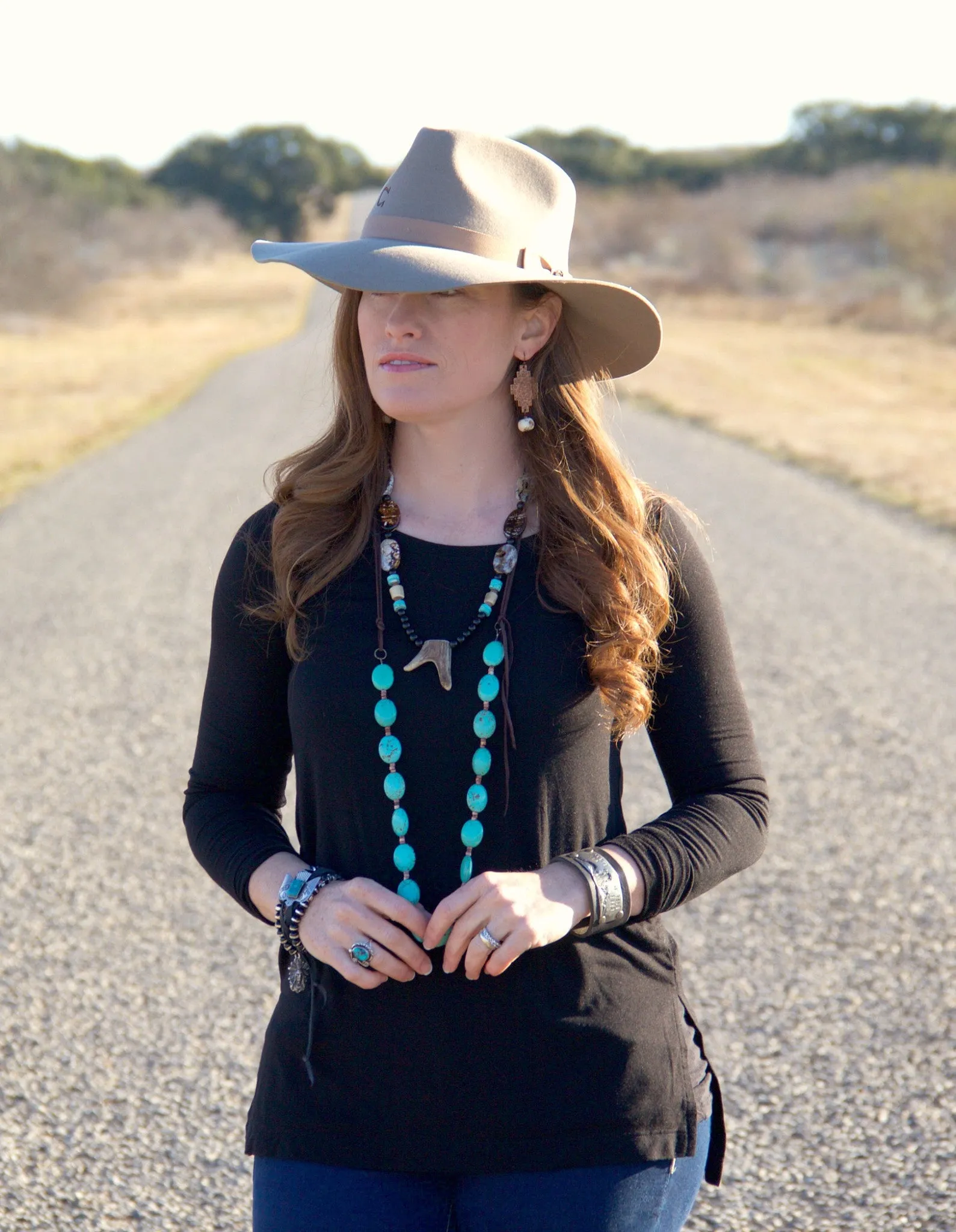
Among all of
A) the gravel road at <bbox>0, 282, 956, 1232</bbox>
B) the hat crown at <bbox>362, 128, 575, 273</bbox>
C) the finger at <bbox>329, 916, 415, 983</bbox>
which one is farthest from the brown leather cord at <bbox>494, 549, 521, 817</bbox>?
the gravel road at <bbox>0, 282, 956, 1232</bbox>

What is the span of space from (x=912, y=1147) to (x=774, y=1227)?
43cm

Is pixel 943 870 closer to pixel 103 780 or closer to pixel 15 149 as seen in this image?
pixel 103 780

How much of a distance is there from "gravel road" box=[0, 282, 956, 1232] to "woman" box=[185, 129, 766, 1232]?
0.55 m

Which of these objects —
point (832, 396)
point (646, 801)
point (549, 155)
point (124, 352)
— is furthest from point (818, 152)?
point (646, 801)

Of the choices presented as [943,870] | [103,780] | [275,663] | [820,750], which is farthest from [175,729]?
[275,663]

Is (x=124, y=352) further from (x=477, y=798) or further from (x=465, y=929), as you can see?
(x=465, y=929)

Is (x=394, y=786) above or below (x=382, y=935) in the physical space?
above

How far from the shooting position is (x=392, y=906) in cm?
147

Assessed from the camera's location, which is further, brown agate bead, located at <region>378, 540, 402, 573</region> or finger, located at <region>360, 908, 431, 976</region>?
brown agate bead, located at <region>378, 540, 402, 573</region>

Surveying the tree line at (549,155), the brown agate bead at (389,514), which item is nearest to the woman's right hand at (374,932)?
the brown agate bead at (389,514)

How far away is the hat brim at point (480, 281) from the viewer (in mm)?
1579

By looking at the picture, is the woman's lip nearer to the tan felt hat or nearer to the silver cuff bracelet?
the tan felt hat

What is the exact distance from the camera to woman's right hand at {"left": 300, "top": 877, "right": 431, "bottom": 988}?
1.47 m

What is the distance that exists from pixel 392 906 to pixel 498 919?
124 millimetres
